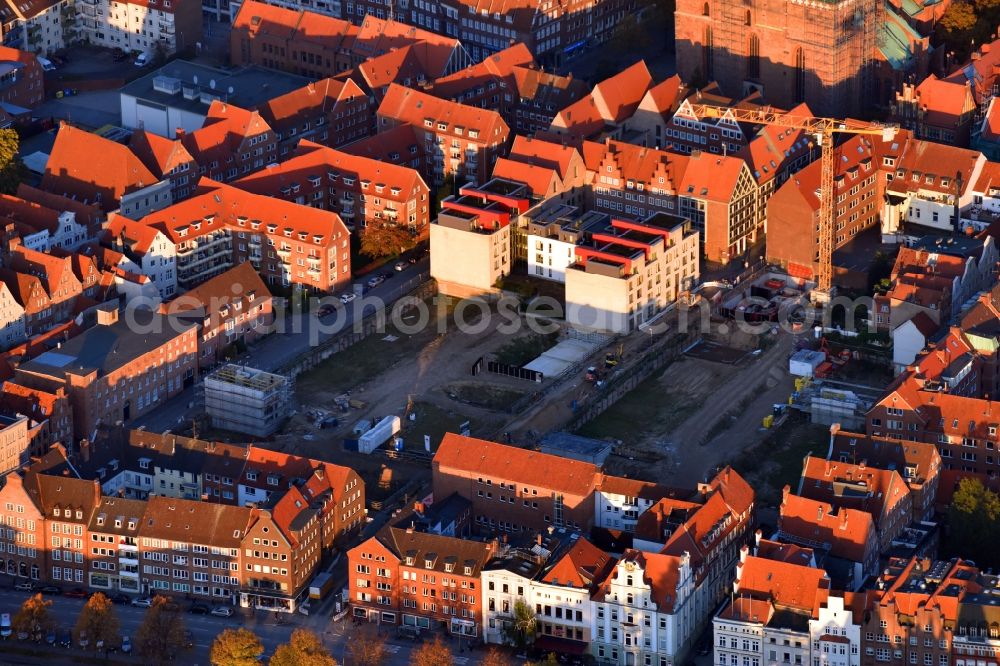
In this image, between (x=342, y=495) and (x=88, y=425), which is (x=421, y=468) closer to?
(x=342, y=495)

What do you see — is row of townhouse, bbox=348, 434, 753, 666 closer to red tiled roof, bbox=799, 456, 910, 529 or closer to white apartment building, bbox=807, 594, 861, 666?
red tiled roof, bbox=799, 456, 910, 529

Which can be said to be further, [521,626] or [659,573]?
[521,626]

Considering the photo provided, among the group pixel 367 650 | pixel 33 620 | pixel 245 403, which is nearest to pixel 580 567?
pixel 367 650

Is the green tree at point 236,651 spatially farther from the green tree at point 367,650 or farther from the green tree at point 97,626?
the green tree at point 97,626

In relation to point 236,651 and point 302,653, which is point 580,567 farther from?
point 236,651

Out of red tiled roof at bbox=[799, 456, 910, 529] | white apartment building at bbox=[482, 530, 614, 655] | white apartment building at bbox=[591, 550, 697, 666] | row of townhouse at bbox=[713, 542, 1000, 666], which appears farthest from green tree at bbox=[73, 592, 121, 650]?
red tiled roof at bbox=[799, 456, 910, 529]

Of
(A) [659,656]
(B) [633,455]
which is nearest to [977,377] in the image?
(B) [633,455]
